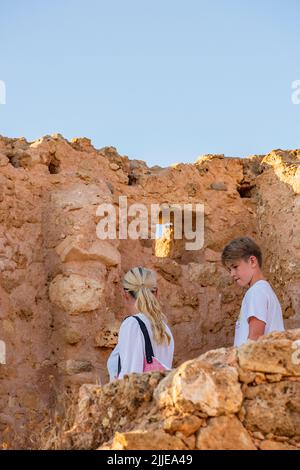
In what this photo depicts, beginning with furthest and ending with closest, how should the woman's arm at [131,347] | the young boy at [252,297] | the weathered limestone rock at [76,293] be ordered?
the weathered limestone rock at [76,293] < the young boy at [252,297] < the woman's arm at [131,347]

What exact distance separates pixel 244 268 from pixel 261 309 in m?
0.37

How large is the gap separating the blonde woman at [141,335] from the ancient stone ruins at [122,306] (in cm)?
30

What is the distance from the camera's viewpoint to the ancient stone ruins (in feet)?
12.3

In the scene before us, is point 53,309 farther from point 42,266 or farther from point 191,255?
point 191,255

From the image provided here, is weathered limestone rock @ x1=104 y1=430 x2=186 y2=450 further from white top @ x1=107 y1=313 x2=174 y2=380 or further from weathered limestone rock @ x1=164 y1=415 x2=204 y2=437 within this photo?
white top @ x1=107 y1=313 x2=174 y2=380

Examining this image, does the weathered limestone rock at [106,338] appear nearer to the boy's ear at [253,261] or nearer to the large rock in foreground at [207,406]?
the boy's ear at [253,261]

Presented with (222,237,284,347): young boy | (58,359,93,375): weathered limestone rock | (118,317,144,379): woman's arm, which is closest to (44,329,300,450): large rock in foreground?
(118,317,144,379): woman's arm

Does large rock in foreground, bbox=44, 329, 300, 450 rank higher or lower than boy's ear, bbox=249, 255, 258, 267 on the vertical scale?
lower

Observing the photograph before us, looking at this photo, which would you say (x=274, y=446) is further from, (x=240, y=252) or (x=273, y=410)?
(x=240, y=252)

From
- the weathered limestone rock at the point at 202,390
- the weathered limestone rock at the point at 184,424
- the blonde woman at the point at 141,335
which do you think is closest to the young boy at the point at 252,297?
the blonde woman at the point at 141,335

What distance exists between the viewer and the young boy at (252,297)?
4.75 meters

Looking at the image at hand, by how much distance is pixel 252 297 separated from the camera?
4.81 meters
